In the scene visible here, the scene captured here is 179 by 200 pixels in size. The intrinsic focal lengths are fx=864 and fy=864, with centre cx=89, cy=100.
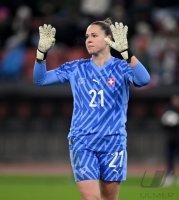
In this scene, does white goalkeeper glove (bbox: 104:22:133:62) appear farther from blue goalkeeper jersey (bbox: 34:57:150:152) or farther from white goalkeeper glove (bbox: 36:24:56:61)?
white goalkeeper glove (bbox: 36:24:56:61)

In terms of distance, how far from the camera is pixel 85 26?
21031 mm

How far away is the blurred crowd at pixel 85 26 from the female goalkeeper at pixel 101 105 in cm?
1132

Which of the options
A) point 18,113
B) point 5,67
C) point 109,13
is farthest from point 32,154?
point 109,13

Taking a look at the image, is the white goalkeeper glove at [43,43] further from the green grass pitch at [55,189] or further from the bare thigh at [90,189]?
the green grass pitch at [55,189]

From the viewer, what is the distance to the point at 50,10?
2219 cm

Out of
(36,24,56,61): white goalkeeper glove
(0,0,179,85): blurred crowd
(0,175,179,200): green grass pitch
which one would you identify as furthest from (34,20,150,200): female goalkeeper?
(0,0,179,85): blurred crowd

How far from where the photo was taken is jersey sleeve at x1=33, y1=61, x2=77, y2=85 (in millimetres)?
9180

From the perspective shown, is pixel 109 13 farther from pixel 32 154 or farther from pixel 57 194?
pixel 57 194

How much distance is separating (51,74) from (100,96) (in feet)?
2.03

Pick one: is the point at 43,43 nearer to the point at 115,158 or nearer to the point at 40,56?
the point at 40,56

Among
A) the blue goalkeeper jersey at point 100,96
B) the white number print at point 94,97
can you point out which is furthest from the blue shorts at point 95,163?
the white number print at point 94,97

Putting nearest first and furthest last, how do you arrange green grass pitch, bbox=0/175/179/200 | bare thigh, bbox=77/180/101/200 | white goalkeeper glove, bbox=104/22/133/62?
1. bare thigh, bbox=77/180/101/200
2. white goalkeeper glove, bbox=104/22/133/62
3. green grass pitch, bbox=0/175/179/200

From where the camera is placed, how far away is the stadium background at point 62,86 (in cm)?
2102

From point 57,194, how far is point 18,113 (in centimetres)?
743
